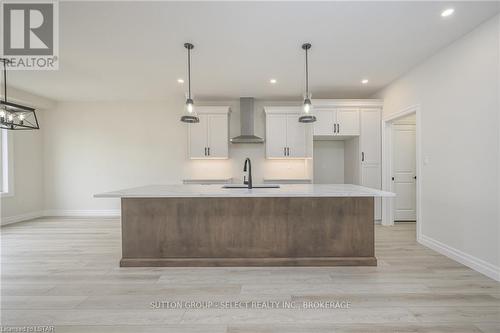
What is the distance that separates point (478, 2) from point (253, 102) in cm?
392

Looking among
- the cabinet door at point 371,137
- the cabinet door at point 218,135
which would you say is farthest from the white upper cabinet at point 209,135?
the cabinet door at point 371,137

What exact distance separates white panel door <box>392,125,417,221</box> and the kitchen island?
111 inches

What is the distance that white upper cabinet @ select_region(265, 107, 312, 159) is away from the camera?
5.34 metres

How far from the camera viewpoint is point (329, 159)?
5.83 m

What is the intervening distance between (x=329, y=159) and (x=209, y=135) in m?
2.91

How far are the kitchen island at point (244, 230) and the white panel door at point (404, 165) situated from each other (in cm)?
281

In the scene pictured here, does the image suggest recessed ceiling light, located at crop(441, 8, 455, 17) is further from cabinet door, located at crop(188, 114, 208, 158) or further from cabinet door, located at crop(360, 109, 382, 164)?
cabinet door, located at crop(188, 114, 208, 158)

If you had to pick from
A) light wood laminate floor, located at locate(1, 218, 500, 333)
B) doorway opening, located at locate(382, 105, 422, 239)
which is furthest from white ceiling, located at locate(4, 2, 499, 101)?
light wood laminate floor, located at locate(1, 218, 500, 333)

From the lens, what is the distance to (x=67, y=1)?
→ 2.35 meters

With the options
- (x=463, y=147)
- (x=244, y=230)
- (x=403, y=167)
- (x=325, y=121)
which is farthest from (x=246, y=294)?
(x=403, y=167)

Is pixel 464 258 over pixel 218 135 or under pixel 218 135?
under

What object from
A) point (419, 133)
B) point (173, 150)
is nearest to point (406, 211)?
point (419, 133)

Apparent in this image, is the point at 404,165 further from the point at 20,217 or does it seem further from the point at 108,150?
the point at 20,217

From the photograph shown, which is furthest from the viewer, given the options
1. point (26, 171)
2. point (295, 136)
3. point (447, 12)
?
point (26, 171)
